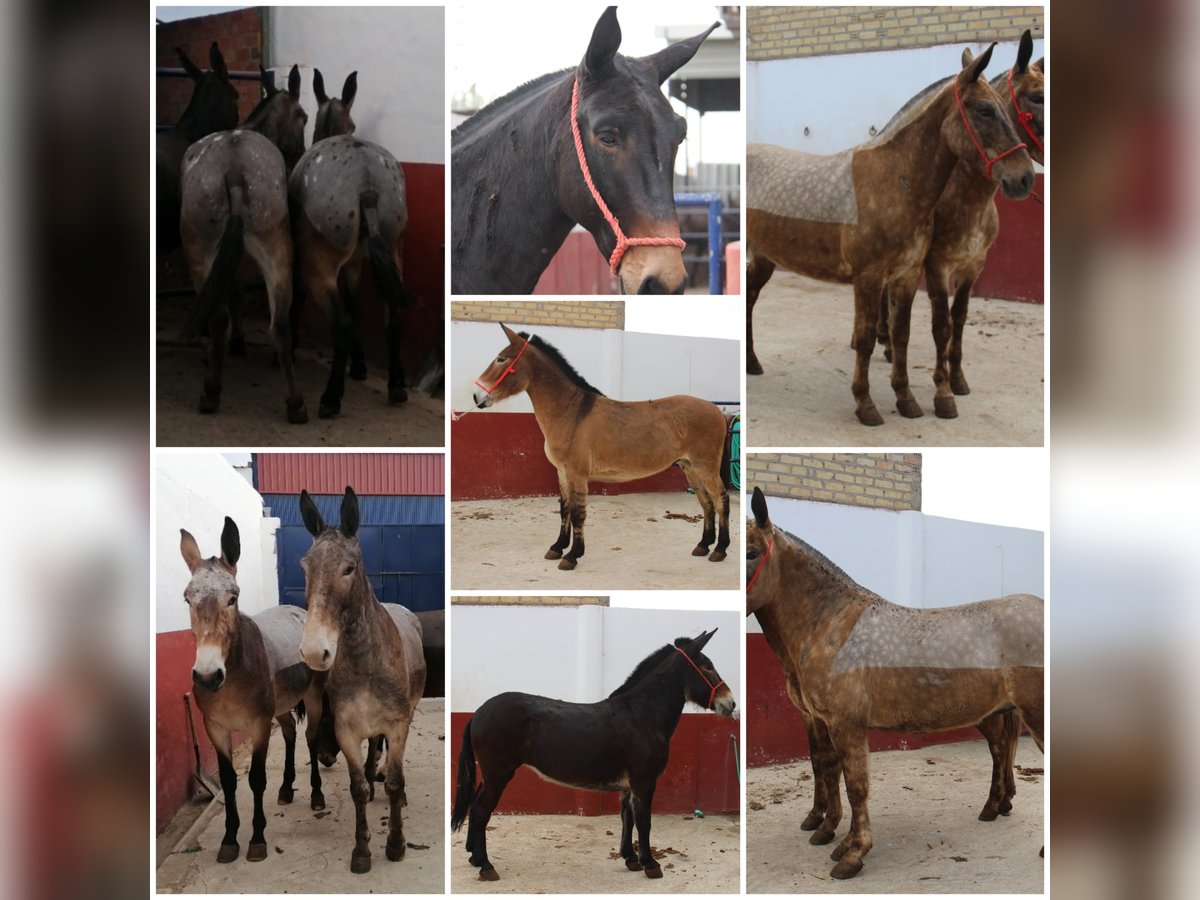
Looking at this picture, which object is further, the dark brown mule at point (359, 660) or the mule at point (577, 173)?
the dark brown mule at point (359, 660)

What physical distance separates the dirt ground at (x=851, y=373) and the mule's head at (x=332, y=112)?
128 cm

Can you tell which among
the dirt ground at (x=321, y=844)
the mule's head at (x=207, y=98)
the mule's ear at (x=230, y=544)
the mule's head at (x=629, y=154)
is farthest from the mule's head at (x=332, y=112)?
the dirt ground at (x=321, y=844)

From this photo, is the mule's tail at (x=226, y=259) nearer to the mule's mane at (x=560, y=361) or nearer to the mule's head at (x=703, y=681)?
the mule's mane at (x=560, y=361)

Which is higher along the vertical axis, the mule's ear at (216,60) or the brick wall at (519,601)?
the mule's ear at (216,60)

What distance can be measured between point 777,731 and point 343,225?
6.13ft

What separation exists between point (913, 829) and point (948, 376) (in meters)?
1.28

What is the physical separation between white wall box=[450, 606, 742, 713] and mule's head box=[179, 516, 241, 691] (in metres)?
0.61

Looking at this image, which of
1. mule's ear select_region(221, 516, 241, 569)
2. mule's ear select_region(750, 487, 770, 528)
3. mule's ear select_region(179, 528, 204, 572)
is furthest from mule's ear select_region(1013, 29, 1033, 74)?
mule's ear select_region(179, 528, 204, 572)

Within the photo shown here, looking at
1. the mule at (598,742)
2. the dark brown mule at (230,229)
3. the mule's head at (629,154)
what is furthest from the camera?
the mule at (598,742)

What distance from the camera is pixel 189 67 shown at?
3379 mm

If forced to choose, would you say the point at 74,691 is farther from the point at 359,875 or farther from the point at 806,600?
the point at 806,600

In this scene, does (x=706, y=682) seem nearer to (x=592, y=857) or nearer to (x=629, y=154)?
(x=592, y=857)

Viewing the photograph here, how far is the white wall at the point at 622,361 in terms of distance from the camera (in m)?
3.40

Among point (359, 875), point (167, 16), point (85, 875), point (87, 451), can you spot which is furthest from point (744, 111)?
point (85, 875)
